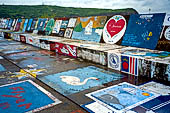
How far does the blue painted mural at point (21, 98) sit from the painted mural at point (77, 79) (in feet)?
1.62

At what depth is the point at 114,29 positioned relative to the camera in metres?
7.80

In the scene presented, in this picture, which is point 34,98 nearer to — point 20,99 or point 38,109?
point 20,99

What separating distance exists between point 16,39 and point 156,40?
43.7 feet

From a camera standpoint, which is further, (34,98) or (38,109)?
(34,98)

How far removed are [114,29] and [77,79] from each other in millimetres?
3764

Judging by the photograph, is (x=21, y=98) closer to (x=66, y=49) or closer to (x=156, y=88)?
(x=156, y=88)

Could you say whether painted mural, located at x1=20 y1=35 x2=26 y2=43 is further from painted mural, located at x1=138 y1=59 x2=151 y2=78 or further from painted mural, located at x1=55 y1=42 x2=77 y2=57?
painted mural, located at x1=138 y1=59 x2=151 y2=78

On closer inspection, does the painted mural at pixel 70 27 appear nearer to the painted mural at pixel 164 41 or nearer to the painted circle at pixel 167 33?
the painted mural at pixel 164 41

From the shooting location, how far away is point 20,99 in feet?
12.5

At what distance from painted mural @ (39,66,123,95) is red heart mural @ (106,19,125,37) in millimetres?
2497

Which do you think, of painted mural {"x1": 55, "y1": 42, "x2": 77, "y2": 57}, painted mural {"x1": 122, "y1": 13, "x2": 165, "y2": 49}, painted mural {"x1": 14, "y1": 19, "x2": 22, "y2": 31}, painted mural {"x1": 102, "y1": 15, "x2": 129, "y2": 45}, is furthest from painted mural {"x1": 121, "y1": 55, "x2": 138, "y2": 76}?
painted mural {"x1": 14, "y1": 19, "x2": 22, "y2": 31}

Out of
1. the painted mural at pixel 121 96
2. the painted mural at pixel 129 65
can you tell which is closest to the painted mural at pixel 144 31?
the painted mural at pixel 129 65

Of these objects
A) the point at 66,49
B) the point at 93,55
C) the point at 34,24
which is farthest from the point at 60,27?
the point at 93,55

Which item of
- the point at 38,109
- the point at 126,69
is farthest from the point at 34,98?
the point at 126,69
